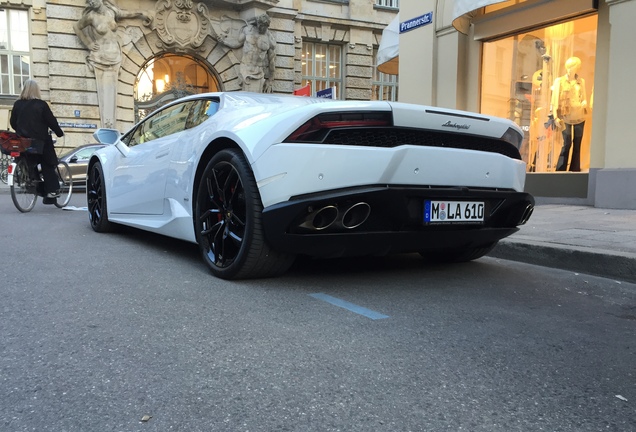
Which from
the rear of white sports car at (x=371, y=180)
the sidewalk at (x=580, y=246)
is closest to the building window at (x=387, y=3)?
the sidewalk at (x=580, y=246)

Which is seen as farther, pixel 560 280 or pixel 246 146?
pixel 560 280

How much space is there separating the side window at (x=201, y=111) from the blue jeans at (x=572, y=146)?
7.06m

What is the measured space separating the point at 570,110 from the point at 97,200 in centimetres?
777

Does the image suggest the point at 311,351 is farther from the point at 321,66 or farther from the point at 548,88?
the point at 321,66

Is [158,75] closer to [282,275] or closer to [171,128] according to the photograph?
[171,128]

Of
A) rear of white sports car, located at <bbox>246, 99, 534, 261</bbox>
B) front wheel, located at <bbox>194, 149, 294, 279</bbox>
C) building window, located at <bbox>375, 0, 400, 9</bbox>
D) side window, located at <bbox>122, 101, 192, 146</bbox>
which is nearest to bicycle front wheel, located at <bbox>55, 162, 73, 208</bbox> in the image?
side window, located at <bbox>122, 101, 192, 146</bbox>

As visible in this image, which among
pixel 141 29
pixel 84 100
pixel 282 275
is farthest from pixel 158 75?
pixel 282 275

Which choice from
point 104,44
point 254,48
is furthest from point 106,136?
point 254,48

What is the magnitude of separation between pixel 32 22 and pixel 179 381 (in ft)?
66.0

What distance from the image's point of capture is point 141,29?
1986 cm

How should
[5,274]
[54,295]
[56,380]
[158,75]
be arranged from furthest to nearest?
1. [158,75]
2. [5,274]
3. [54,295]
4. [56,380]

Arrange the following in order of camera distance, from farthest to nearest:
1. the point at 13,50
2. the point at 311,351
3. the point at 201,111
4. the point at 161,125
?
the point at 13,50
the point at 161,125
the point at 201,111
the point at 311,351

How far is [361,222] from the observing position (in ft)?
10.2

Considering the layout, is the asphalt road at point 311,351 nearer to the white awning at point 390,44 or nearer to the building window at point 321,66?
the white awning at point 390,44
